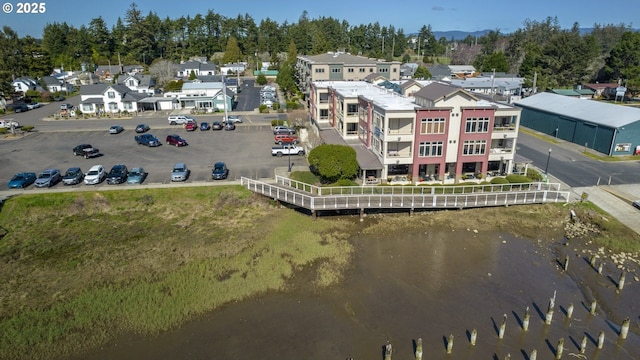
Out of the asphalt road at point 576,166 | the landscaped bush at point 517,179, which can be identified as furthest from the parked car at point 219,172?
the asphalt road at point 576,166

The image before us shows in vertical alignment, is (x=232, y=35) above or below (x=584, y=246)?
above

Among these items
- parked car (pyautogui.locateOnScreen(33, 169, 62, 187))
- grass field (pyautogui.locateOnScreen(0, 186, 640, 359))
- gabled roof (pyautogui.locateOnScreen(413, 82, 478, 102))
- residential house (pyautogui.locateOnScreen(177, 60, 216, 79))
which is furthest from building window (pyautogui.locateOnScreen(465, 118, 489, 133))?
residential house (pyautogui.locateOnScreen(177, 60, 216, 79))

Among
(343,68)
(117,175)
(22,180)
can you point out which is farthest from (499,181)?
(22,180)

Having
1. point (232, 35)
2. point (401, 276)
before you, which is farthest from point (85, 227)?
point (232, 35)

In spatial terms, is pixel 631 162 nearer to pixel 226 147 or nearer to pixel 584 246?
pixel 584 246

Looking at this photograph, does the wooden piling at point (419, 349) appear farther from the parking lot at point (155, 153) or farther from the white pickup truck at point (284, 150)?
the white pickup truck at point (284, 150)

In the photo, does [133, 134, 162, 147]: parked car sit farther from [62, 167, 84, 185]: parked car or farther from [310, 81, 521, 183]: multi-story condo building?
[310, 81, 521, 183]: multi-story condo building

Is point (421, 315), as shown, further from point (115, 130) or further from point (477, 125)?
point (115, 130)
